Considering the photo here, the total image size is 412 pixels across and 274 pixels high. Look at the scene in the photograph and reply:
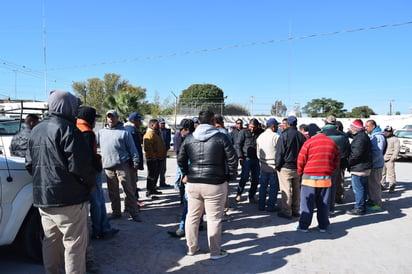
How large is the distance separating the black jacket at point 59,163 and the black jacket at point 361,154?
5244 mm

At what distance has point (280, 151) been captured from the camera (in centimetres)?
580

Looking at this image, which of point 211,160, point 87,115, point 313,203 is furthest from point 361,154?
point 87,115

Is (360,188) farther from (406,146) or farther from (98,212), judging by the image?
(406,146)

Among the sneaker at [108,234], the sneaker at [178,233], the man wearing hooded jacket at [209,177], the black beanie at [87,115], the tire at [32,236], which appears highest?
the black beanie at [87,115]

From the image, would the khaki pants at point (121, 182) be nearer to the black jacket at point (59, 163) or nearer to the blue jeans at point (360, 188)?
the black jacket at point (59, 163)

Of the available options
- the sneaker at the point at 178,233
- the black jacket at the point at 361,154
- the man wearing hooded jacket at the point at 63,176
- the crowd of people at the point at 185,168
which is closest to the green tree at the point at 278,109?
the crowd of people at the point at 185,168

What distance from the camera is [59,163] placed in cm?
271

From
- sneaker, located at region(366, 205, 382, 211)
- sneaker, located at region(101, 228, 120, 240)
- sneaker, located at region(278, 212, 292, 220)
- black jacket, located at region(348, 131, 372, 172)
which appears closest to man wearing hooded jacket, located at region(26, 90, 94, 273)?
sneaker, located at region(101, 228, 120, 240)

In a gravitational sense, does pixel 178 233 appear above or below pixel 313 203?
below

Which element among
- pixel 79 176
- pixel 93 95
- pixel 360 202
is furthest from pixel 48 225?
pixel 93 95

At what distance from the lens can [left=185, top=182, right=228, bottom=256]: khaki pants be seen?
12.9 ft

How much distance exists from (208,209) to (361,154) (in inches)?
148

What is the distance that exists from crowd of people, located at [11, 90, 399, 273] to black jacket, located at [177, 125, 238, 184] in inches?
0.5

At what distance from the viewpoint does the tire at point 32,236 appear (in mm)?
3635
